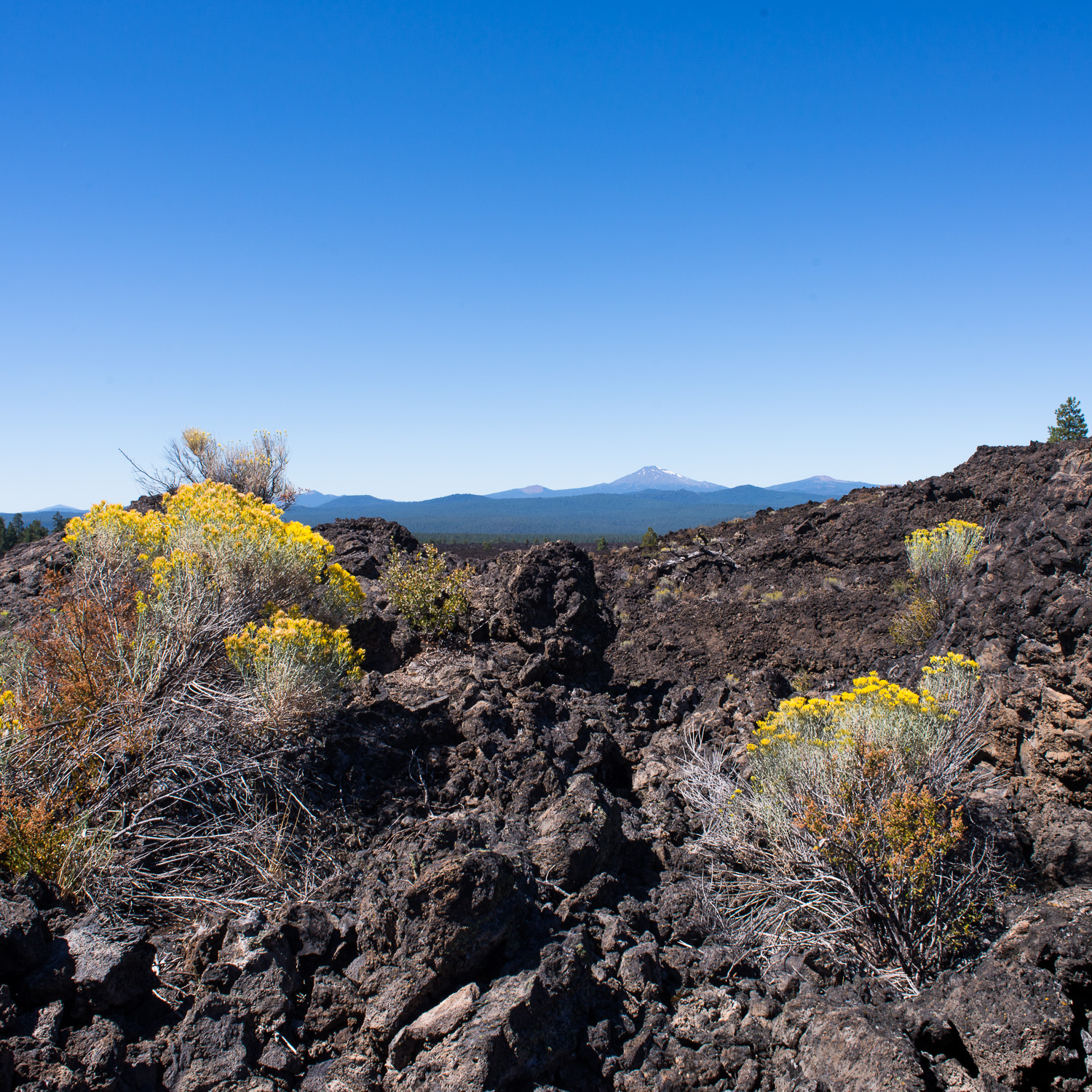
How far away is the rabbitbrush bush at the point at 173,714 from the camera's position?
322 cm

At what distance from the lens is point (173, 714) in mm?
3885

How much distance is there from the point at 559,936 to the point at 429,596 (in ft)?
12.5

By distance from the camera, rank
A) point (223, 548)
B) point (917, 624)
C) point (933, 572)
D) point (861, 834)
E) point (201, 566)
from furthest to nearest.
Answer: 1. point (933, 572)
2. point (917, 624)
3. point (223, 548)
4. point (201, 566)
5. point (861, 834)

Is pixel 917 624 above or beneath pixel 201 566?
beneath

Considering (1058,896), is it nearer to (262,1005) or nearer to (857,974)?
(857,974)

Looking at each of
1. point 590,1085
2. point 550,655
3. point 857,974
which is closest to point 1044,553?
point 857,974

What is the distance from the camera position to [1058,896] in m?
2.82

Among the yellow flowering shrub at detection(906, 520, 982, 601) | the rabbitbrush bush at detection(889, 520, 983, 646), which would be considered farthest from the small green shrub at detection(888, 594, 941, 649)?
the yellow flowering shrub at detection(906, 520, 982, 601)

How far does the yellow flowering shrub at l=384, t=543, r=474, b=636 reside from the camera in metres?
6.43

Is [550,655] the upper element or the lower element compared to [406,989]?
upper

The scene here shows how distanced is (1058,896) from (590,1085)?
81.9 inches

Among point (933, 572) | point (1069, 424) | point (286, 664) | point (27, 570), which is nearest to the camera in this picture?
point (286, 664)

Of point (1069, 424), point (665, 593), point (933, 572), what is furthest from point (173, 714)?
point (1069, 424)

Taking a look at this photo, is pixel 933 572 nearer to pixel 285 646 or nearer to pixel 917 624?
pixel 917 624
